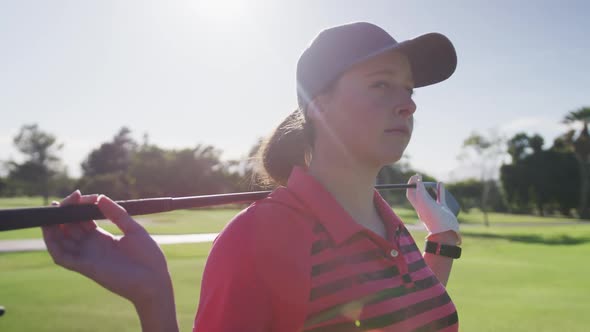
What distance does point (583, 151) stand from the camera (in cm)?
3888

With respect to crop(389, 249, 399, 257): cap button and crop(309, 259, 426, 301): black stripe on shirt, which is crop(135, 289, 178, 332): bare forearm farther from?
crop(389, 249, 399, 257): cap button

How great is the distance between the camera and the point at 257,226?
1283 mm

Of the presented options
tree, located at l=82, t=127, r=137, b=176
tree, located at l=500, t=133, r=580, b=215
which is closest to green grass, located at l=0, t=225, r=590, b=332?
tree, located at l=500, t=133, r=580, b=215

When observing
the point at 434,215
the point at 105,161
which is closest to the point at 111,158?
the point at 105,161

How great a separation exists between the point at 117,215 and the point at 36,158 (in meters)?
55.8

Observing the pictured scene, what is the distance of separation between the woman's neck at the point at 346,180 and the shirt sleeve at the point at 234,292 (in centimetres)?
48

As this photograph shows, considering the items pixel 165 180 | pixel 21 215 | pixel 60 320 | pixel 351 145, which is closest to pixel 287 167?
pixel 351 145

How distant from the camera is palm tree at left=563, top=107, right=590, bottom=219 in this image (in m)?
38.4

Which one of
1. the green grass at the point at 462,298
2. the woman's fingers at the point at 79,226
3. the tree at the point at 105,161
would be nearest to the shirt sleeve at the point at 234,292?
the woman's fingers at the point at 79,226

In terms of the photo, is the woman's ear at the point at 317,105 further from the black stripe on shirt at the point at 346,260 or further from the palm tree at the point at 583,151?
the palm tree at the point at 583,151

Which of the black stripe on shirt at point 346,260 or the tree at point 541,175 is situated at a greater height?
the black stripe on shirt at point 346,260

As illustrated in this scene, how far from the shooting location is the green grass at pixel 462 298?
14.9 ft

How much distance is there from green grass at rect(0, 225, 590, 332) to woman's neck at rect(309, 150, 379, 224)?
10.4 feet

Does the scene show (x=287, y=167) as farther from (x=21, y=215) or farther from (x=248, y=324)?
(x=21, y=215)
